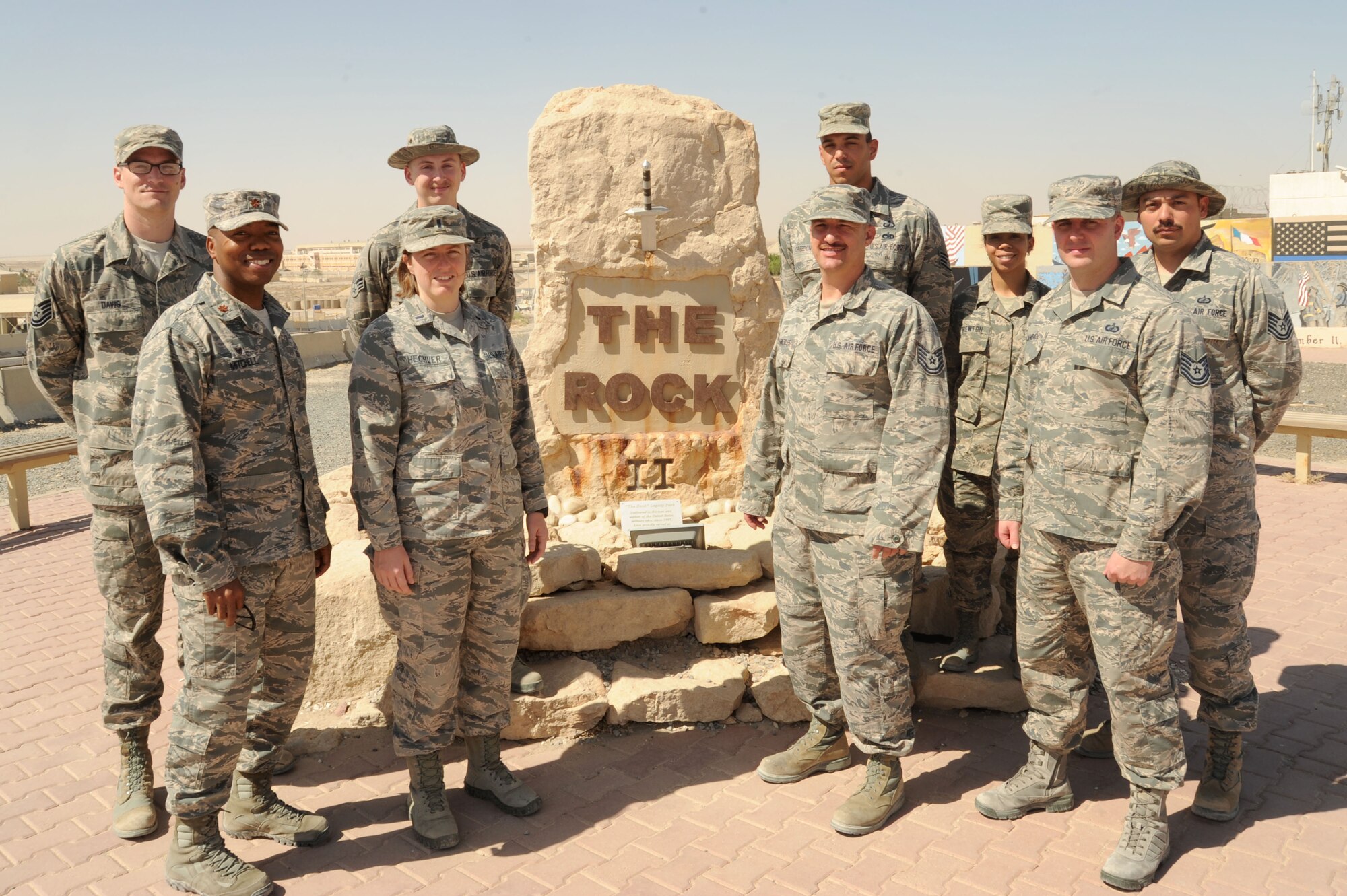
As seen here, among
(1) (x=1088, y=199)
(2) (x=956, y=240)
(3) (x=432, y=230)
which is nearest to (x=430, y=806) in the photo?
(3) (x=432, y=230)

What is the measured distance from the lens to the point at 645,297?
18.4 feet

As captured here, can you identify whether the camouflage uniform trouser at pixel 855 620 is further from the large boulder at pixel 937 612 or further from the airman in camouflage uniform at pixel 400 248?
the airman in camouflage uniform at pixel 400 248

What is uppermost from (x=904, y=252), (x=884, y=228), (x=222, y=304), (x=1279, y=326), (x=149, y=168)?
(x=149, y=168)

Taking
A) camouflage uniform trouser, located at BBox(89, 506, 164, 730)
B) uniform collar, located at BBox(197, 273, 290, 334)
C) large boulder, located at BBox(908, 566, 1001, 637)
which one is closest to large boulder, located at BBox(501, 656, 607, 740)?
camouflage uniform trouser, located at BBox(89, 506, 164, 730)

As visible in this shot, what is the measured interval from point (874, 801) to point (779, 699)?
0.90 m

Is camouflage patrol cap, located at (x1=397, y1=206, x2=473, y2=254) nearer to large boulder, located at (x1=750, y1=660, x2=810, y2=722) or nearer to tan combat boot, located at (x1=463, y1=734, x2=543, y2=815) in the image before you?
tan combat boot, located at (x1=463, y1=734, x2=543, y2=815)

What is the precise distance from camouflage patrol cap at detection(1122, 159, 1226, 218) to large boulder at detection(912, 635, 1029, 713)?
6.84 feet

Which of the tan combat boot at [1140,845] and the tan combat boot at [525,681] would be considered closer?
the tan combat boot at [1140,845]

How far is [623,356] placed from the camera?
5637 mm

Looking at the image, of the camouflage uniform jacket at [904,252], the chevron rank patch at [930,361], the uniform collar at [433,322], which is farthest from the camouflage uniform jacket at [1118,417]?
the uniform collar at [433,322]

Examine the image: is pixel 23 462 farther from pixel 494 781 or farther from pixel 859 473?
pixel 859 473

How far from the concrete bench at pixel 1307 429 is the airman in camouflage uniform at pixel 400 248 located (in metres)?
7.16

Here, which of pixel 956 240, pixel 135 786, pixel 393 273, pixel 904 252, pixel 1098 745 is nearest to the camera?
pixel 135 786

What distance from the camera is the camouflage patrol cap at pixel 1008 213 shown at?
4.04 meters
